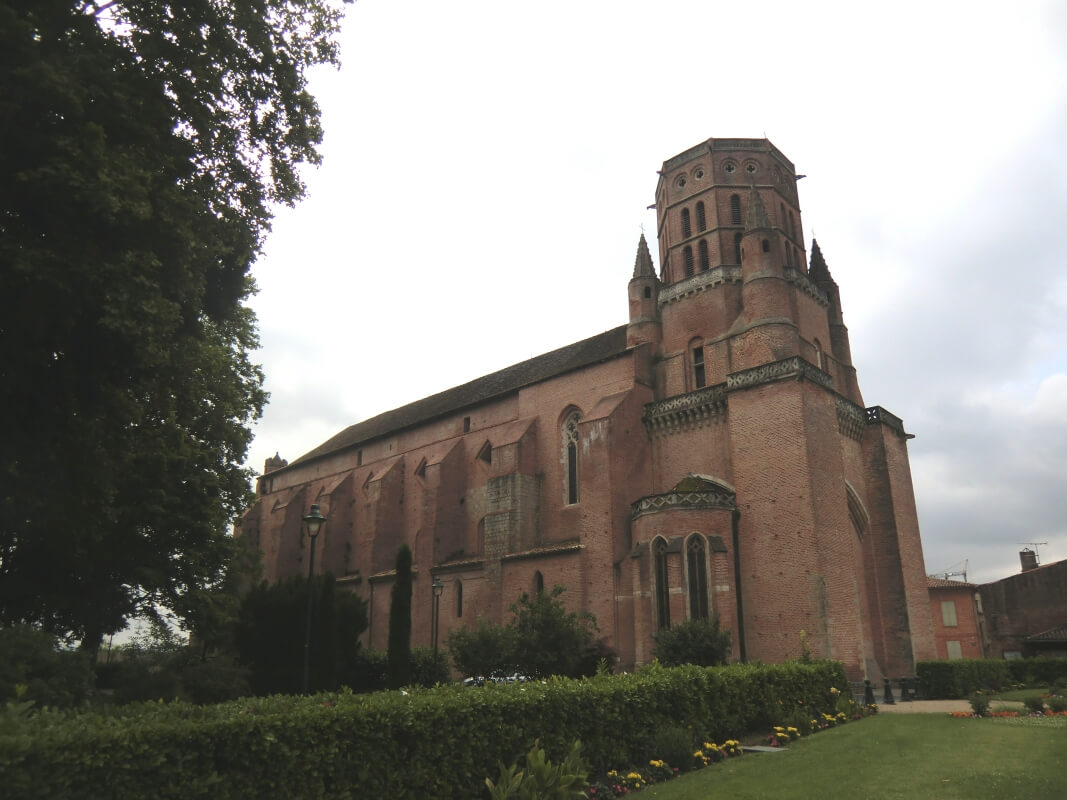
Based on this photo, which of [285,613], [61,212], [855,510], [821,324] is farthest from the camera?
[821,324]

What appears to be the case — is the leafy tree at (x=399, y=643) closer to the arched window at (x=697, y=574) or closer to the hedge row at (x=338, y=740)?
the arched window at (x=697, y=574)

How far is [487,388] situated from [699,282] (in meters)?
14.3

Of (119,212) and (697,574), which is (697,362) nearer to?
(697,574)

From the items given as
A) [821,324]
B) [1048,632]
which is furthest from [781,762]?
[1048,632]

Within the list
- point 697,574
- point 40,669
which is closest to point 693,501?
point 697,574

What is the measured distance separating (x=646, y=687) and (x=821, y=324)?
78.1ft

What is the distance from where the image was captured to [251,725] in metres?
7.94

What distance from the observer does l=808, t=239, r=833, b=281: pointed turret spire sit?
35062 mm

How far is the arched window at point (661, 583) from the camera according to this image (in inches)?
1006

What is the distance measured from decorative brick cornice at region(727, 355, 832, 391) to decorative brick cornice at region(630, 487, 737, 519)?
4.14 metres

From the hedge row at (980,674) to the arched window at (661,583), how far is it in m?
8.09

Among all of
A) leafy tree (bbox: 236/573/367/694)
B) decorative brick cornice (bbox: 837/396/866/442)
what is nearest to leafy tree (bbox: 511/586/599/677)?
leafy tree (bbox: 236/573/367/694)

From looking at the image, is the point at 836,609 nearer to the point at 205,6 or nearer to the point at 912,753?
the point at 912,753

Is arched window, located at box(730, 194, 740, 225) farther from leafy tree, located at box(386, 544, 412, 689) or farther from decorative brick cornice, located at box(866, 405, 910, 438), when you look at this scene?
leafy tree, located at box(386, 544, 412, 689)
